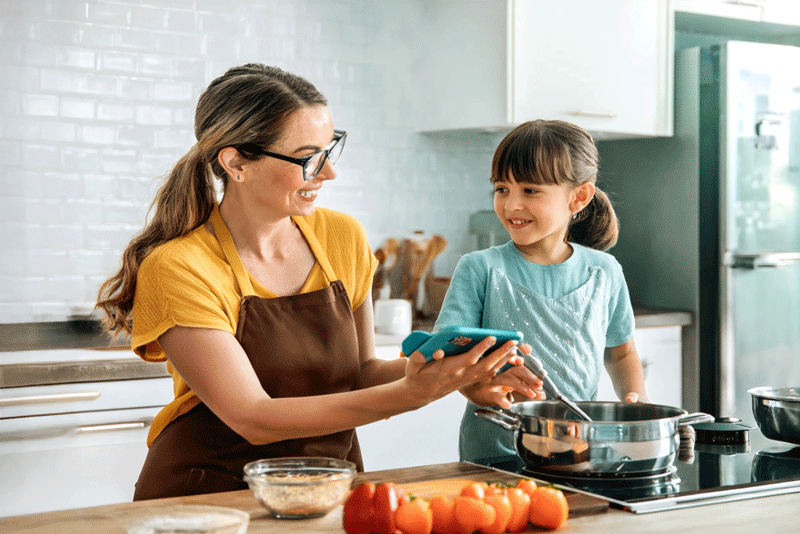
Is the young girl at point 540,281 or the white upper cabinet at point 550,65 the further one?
the white upper cabinet at point 550,65

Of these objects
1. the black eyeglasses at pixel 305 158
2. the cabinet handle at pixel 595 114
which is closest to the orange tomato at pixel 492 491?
the black eyeglasses at pixel 305 158

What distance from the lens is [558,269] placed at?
2021mm

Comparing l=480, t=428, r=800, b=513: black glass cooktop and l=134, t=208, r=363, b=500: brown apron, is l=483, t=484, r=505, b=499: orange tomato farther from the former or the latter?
l=134, t=208, r=363, b=500: brown apron

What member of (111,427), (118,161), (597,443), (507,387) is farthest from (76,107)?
(597,443)

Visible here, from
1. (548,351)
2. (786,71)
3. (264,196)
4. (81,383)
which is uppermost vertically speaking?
(786,71)

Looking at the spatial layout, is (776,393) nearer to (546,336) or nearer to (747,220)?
(546,336)

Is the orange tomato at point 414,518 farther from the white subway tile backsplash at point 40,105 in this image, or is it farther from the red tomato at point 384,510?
the white subway tile backsplash at point 40,105

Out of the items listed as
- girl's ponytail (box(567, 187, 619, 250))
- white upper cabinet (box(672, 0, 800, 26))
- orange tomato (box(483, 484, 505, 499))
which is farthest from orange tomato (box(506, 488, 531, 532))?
white upper cabinet (box(672, 0, 800, 26))

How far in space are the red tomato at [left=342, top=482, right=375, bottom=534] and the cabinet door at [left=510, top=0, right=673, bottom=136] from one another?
231 cm

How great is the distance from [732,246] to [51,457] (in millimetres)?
2524

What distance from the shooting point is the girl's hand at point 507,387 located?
1.51m

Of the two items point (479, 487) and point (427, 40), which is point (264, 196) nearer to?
point (479, 487)

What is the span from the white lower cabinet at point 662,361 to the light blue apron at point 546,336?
59.5 inches

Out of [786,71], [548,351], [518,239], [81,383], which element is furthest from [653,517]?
[786,71]
